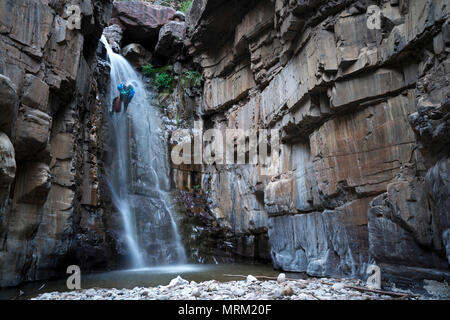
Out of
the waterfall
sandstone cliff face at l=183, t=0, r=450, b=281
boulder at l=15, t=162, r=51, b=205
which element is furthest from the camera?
the waterfall

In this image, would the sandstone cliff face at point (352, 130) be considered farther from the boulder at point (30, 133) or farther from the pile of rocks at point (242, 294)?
the boulder at point (30, 133)

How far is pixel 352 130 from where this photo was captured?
873 cm

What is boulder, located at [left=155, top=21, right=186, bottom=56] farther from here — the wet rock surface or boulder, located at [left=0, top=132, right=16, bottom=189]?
the wet rock surface

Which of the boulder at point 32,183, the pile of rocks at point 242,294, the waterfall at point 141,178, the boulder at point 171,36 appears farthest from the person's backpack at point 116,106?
the pile of rocks at point 242,294

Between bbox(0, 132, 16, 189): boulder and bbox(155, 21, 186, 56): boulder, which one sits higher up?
bbox(155, 21, 186, 56): boulder

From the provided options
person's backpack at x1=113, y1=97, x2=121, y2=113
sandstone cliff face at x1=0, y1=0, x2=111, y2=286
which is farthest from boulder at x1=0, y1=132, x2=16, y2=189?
person's backpack at x1=113, y1=97, x2=121, y2=113

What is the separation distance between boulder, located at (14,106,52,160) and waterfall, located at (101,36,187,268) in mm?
5986

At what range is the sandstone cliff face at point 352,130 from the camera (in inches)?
247

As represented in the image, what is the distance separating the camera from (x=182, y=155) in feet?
60.7

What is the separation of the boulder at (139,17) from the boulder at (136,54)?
1.06 meters

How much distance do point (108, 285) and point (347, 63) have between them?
8131 mm

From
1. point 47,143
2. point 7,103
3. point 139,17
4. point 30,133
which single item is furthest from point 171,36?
point 7,103

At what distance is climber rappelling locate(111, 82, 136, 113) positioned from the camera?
57.2 feet
